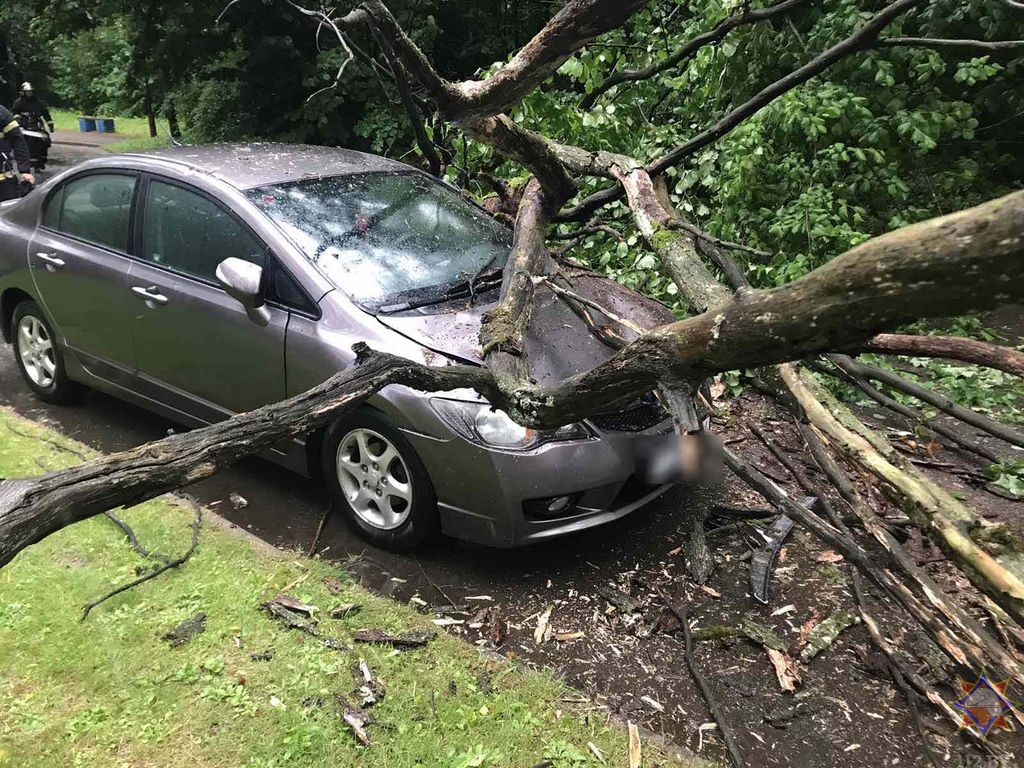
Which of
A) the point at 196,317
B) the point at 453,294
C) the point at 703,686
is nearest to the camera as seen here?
the point at 703,686

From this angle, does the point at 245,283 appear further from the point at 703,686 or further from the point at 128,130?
the point at 128,130

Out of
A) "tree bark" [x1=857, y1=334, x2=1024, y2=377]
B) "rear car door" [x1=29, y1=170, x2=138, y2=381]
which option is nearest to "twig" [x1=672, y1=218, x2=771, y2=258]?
"tree bark" [x1=857, y1=334, x2=1024, y2=377]

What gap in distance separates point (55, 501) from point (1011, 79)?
25.1 feet

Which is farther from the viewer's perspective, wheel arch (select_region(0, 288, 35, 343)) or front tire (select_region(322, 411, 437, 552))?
wheel arch (select_region(0, 288, 35, 343))

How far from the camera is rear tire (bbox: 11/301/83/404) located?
506 cm

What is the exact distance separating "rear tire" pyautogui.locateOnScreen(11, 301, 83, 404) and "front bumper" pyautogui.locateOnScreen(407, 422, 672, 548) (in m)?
3.05

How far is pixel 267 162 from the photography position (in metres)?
4.55

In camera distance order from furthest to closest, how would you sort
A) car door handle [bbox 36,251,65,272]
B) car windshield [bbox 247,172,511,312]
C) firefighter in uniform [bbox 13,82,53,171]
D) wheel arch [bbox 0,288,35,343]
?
Answer: firefighter in uniform [bbox 13,82,53,171] → wheel arch [bbox 0,288,35,343] → car door handle [bbox 36,251,65,272] → car windshield [bbox 247,172,511,312]

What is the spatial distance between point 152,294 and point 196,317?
0.39 m

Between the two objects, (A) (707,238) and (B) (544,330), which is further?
(B) (544,330)

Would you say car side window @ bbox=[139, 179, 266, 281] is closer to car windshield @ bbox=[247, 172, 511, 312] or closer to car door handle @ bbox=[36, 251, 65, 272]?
car windshield @ bbox=[247, 172, 511, 312]

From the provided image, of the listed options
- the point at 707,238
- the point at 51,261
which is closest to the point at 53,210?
the point at 51,261

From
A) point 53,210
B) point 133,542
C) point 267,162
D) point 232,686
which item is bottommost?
point 232,686

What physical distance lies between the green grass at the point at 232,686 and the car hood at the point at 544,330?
1.17m
